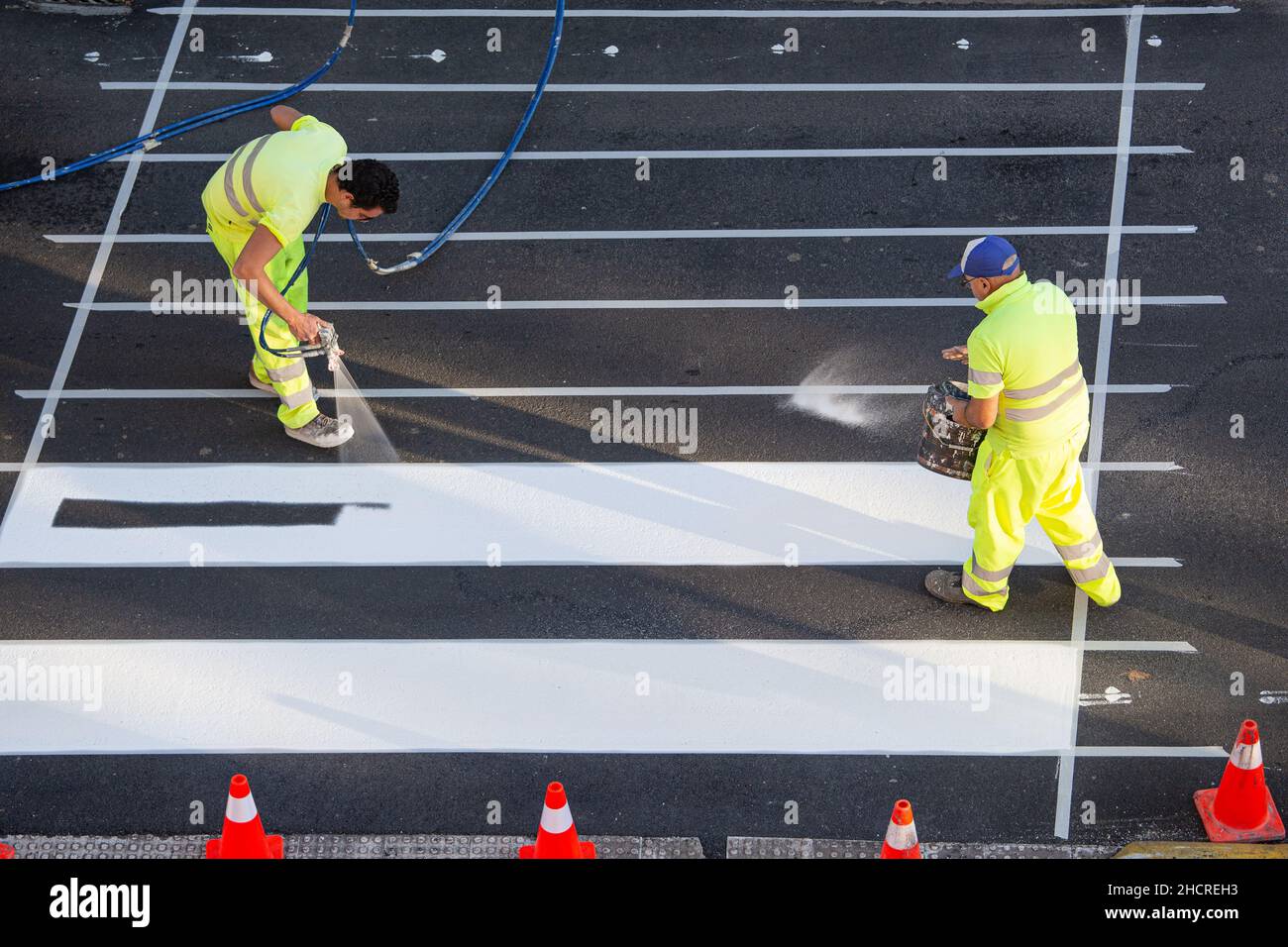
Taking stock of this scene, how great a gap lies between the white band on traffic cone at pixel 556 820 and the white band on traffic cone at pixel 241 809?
1.20 m

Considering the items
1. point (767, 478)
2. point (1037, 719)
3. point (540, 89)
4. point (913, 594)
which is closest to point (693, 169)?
point (540, 89)

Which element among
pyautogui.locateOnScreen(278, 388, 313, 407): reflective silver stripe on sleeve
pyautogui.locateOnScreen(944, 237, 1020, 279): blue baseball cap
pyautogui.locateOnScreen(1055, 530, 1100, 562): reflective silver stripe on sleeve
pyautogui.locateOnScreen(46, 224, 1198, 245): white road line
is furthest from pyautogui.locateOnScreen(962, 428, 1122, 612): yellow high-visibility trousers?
pyautogui.locateOnScreen(278, 388, 313, 407): reflective silver stripe on sleeve

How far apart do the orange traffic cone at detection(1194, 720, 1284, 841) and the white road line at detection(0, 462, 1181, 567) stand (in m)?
1.65

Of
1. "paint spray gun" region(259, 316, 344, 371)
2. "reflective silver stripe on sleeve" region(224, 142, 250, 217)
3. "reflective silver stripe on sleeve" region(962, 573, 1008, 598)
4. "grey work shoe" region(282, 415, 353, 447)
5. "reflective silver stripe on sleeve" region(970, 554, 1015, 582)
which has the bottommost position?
"reflective silver stripe on sleeve" region(962, 573, 1008, 598)

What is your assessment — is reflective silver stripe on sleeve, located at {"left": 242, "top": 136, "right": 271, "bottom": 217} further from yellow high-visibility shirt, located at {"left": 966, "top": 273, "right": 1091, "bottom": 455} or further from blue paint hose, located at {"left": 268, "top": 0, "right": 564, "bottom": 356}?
yellow high-visibility shirt, located at {"left": 966, "top": 273, "right": 1091, "bottom": 455}

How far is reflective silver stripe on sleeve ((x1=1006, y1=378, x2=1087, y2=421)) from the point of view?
714 cm

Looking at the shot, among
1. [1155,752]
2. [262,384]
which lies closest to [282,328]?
[262,384]

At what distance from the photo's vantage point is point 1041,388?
709cm

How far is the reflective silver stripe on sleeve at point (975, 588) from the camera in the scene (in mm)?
7875

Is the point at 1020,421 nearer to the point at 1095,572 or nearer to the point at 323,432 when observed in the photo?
the point at 1095,572

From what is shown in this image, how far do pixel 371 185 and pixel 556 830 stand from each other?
338cm
